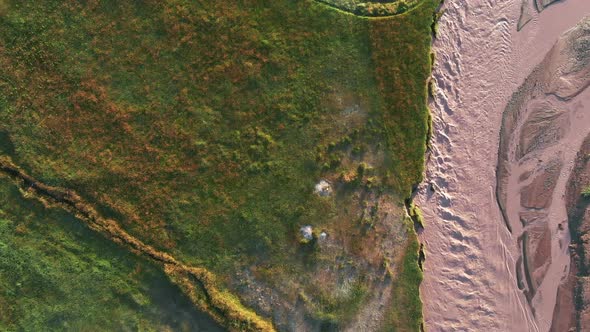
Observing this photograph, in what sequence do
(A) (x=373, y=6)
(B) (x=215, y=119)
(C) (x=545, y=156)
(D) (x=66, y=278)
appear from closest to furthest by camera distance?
1. (D) (x=66, y=278)
2. (B) (x=215, y=119)
3. (A) (x=373, y=6)
4. (C) (x=545, y=156)

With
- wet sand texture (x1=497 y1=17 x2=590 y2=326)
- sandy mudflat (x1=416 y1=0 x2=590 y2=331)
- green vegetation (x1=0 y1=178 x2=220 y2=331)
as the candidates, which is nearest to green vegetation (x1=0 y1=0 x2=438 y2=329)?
green vegetation (x1=0 y1=178 x2=220 y2=331)

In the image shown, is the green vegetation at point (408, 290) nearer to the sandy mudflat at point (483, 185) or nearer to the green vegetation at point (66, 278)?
the sandy mudflat at point (483, 185)

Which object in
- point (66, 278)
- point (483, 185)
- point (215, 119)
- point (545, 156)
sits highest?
point (215, 119)

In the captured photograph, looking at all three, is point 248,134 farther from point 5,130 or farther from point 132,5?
point 5,130

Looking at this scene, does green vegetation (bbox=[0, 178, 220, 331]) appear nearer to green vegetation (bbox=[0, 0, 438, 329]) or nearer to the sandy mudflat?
green vegetation (bbox=[0, 0, 438, 329])

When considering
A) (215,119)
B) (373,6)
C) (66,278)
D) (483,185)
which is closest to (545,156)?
(483,185)

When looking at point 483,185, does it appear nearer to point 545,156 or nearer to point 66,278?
point 545,156

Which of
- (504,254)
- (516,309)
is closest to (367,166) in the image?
(504,254)
